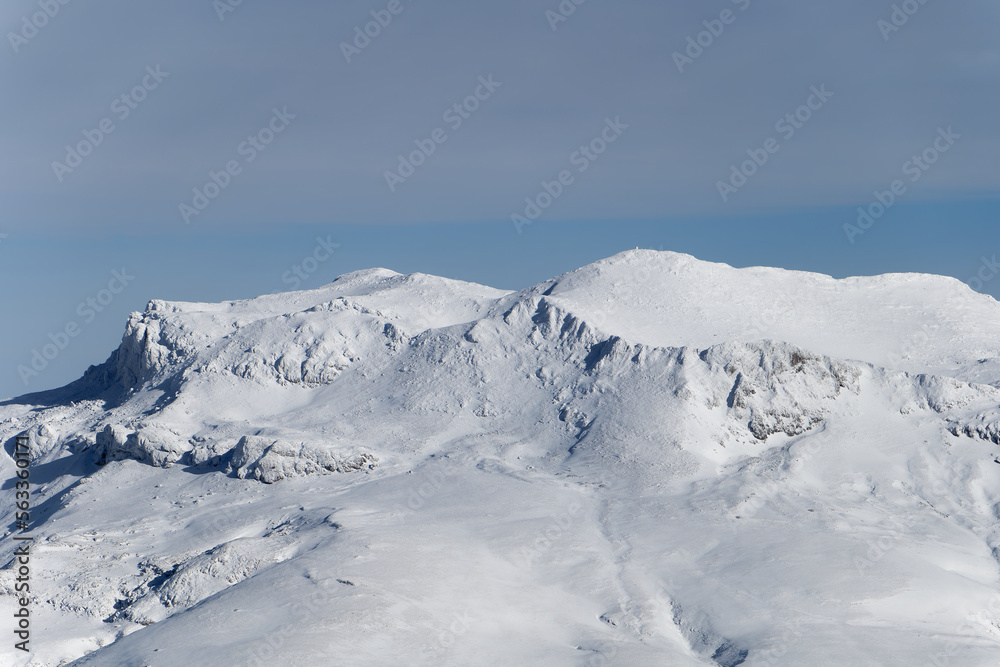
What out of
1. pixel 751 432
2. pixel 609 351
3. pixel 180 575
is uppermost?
pixel 609 351

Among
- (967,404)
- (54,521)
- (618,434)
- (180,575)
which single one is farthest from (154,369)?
(967,404)

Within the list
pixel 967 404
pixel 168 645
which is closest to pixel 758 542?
pixel 967 404

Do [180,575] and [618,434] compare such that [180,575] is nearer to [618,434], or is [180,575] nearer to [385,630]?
[385,630]

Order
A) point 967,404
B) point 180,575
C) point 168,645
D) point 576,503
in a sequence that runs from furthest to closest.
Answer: point 967,404 < point 576,503 < point 180,575 < point 168,645

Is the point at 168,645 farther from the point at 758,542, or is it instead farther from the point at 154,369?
the point at 154,369

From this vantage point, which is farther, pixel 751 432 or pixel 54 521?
pixel 751 432

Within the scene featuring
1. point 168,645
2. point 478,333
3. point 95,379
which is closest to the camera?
point 168,645

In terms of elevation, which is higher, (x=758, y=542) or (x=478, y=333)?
(x=478, y=333)
